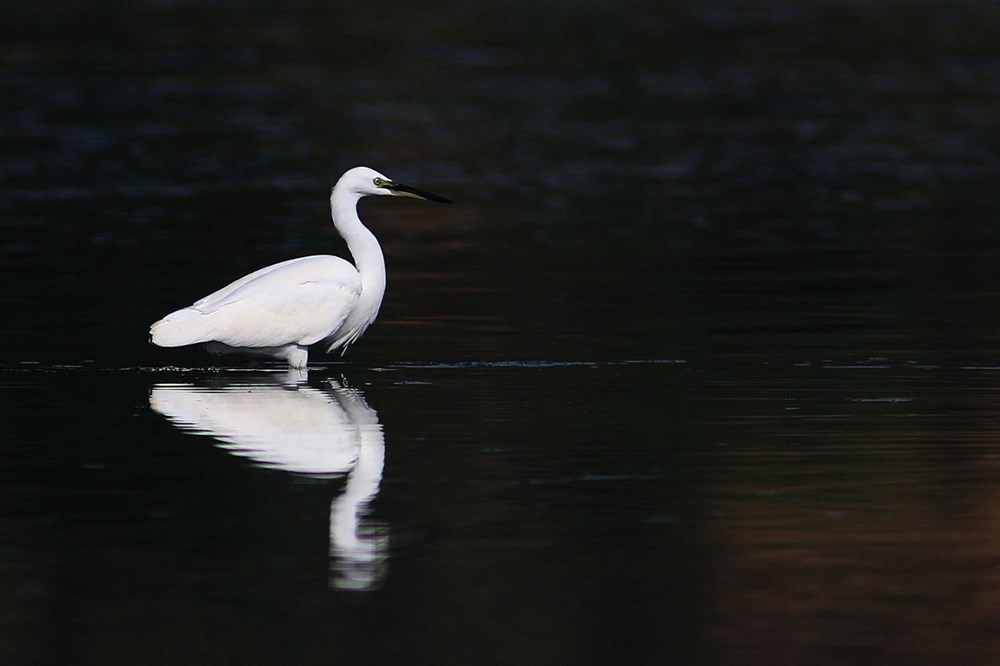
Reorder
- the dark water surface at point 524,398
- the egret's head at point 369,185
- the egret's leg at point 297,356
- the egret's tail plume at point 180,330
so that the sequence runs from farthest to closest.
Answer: the egret's head at point 369,185 < the egret's leg at point 297,356 < the egret's tail plume at point 180,330 < the dark water surface at point 524,398

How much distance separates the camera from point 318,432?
42.0 feet

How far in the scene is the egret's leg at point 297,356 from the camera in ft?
52.0

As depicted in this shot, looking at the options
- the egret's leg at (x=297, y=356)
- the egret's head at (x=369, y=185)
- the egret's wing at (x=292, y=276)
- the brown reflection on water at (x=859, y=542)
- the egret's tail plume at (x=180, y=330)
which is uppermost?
the egret's head at (x=369, y=185)

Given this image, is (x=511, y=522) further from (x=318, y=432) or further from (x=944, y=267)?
(x=944, y=267)

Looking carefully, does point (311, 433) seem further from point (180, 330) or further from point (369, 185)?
point (369, 185)

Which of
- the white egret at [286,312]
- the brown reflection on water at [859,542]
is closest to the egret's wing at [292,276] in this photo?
the white egret at [286,312]

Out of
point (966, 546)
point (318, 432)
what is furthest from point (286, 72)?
point (966, 546)

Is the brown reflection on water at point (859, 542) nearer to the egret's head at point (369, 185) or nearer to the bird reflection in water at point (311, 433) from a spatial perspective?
the bird reflection in water at point (311, 433)

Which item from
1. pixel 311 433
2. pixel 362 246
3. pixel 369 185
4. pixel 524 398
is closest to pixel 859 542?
pixel 311 433

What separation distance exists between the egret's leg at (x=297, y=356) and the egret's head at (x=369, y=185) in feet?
4.82

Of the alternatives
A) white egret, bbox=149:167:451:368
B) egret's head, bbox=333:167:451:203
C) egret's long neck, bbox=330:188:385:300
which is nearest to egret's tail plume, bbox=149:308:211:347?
white egret, bbox=149:167:451:368

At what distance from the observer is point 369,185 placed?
16.9 m

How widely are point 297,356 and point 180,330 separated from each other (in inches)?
39.3

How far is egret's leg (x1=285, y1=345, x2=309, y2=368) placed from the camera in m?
15.9
